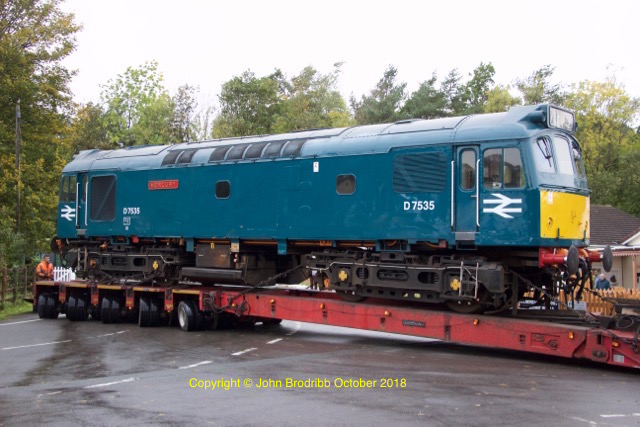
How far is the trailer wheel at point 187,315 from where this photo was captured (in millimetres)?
17312

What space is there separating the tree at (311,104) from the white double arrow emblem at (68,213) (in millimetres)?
35377

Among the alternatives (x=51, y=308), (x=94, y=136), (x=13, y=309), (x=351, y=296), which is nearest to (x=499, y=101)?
(x=94, y=136)

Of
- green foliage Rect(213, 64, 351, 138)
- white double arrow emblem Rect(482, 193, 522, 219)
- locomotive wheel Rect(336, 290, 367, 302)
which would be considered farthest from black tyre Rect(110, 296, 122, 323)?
green foliage Rect(213, 64, 351, 138)

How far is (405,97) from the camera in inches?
2549

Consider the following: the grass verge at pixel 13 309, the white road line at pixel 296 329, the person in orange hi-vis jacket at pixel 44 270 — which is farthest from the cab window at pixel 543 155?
the grass verge at pixel 13 309

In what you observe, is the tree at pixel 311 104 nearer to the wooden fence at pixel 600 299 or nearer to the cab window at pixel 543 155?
the wooden fence at pixel 600 299

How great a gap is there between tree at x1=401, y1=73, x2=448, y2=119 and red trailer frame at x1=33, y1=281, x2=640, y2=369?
132 feet

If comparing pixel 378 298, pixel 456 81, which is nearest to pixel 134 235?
pixel 378 298

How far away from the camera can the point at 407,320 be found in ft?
44.7

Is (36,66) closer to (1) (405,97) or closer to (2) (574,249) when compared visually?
(2) (574,249)

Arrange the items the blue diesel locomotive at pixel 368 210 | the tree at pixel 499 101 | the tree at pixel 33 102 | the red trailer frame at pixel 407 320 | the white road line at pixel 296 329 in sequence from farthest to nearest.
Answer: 1. the tree at pixel 499 101
2. the tree at pixel 33 102
3. the white road line at pixel 296 329
4. the blue diesel locomotive at pixel 368 210
5. the red trailer frame at pixel 407 320

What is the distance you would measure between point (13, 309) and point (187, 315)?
10.9m

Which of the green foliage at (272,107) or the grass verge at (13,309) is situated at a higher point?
the green foliage at (272,107)

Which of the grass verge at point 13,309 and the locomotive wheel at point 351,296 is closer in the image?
the locomotive wheel at point 351,296
